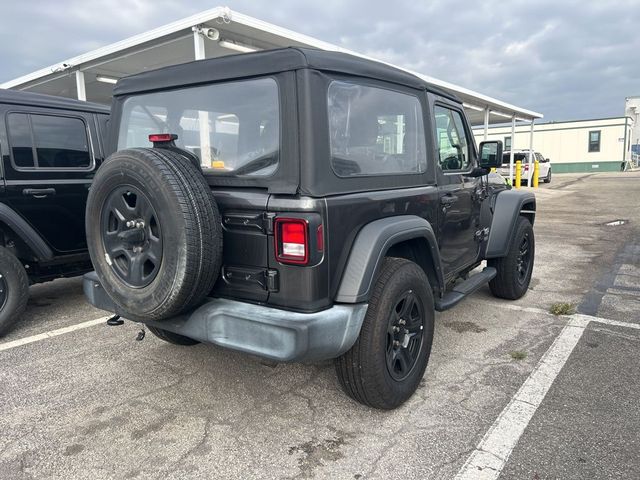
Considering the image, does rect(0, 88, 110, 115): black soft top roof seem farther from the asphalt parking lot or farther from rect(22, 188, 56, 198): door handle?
the asphalt parking lot

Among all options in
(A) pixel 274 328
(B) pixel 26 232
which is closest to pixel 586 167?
(B) pixel 26 232

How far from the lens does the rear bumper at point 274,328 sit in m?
2.31

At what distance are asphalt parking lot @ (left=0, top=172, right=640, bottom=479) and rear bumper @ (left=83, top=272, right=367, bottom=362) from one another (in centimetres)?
56

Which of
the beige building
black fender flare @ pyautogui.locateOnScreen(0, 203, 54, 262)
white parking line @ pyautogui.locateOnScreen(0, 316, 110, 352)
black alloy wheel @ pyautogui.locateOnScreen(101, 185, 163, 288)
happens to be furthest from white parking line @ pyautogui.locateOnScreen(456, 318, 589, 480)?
the beige building

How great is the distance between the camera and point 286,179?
241 cm

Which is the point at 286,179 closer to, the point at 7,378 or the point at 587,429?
the point at 587,429

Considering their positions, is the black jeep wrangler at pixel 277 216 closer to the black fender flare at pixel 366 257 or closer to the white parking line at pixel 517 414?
the black fender flare at pixel 366 257

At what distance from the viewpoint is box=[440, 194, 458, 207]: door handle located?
3.48 m

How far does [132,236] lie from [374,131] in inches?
59.5

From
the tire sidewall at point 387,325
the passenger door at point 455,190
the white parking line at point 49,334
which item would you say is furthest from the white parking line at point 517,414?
the white parking line at point 49,334

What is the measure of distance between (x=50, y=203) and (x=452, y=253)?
142 inches

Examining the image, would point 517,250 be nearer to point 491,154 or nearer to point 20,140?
point 491,154

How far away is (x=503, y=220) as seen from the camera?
4.66 m

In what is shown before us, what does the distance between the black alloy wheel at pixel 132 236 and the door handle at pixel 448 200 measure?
2.02 metres
